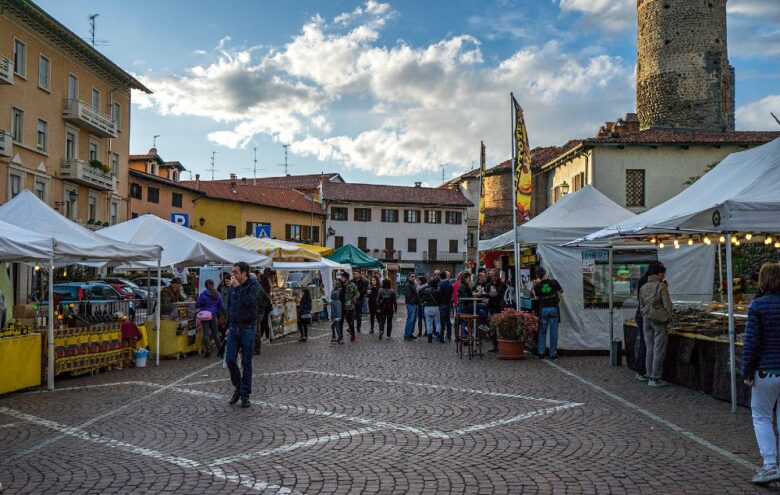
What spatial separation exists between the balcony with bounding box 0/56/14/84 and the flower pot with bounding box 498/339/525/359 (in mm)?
23267

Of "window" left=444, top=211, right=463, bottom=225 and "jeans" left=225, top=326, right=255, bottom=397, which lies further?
"window" left=444, top=211, right=463, bottom=225

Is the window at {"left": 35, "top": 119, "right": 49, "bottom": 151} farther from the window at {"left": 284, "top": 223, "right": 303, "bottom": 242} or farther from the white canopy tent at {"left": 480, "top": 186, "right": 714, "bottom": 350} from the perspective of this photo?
the window at {"left": 284, "top": 223, "right": 303, "bottom": 242}

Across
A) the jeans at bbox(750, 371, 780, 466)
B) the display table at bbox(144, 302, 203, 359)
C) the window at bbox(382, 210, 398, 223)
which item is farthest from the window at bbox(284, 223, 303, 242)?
the jeans at bbox(750, 371, 780, 466)

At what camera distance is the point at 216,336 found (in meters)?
14.2

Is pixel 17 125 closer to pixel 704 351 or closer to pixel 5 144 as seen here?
pixel 5 144

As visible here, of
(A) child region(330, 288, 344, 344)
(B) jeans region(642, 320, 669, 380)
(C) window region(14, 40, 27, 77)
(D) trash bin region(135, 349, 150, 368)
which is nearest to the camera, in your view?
(B) jeans region(642, 320, 669, 380)

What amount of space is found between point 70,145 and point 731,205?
107ft

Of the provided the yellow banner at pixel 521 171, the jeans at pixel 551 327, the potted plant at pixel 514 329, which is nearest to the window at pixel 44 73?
the yellow banner at pixel 521 171

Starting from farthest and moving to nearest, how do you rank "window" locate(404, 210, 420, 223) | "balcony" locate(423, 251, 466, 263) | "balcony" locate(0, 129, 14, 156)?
"balcony" locate(423, 251, 466, 263)
"window" locate(404, 210, 420, 223)
"balcony" locate(0, 129, 14, 156)

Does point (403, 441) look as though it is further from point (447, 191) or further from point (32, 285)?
point (447, 191)

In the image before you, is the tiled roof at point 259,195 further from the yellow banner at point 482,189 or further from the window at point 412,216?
the yellow banner at point 482,189

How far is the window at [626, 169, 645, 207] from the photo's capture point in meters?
34.4

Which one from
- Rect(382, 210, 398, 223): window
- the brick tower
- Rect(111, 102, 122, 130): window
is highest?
the brick tower

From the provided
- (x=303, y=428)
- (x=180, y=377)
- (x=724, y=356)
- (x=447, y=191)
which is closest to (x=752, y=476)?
(x=724, y=356)
